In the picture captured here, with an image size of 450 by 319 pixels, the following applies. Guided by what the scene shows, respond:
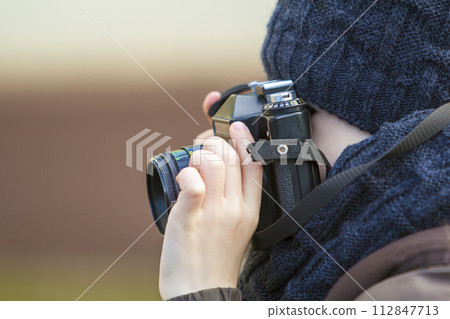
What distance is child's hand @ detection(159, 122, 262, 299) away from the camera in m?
0.61

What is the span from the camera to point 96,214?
91.9 inches

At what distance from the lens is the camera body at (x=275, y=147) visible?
0.62 m

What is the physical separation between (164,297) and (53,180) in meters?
1.85

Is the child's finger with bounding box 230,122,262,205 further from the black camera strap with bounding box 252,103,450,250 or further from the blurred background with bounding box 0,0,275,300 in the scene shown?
the blurred background with bounding box 0,0,275,300

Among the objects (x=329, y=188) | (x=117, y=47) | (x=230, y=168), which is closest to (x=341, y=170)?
(x=329, y=188)

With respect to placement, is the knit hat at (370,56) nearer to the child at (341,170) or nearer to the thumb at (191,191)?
the child at (341,170)

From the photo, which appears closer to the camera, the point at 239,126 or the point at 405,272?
the point at 405,272

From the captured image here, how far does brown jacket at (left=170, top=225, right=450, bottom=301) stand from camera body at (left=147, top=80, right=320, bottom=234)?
14 centimetres

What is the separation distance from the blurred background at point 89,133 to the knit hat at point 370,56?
158cm

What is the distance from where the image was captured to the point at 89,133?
236cm

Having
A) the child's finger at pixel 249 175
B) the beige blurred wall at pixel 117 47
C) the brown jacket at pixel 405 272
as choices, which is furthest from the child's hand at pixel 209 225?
the beige blurred wall at pixel 117 47

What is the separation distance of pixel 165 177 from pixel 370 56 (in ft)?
1.09

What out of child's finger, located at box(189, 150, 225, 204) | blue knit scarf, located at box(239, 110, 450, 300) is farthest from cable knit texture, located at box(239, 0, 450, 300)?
child's finger, located at box(189, 150, 225, 204)

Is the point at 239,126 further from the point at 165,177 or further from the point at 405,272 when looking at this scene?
the point at 405,272
